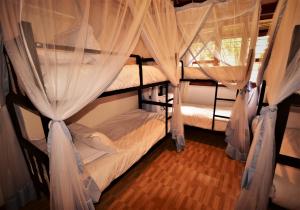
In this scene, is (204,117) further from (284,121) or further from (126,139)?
(284,121)

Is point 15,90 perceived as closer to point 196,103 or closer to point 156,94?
point 156,94

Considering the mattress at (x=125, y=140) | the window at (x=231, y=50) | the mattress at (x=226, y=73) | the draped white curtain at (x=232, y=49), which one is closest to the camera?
the mattress at (x=125, y=140)

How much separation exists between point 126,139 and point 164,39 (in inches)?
56.5

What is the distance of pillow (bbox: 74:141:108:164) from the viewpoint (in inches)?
58.2

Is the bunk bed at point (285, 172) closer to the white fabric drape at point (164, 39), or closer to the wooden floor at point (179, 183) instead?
the wooden floor at point (179, 183)

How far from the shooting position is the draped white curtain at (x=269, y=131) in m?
1.00

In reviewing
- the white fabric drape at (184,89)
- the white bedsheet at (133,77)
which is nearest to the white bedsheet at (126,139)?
the white bedsheet at (133,77)

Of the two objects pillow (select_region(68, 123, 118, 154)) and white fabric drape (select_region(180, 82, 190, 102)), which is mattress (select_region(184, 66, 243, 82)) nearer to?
white fabric drape (select_region(180, 82, 190, 102))

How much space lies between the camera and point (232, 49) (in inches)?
83.5

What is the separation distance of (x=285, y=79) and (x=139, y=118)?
2.16 m

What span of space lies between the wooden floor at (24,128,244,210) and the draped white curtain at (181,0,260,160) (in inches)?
16.9

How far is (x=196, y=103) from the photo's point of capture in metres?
3.62

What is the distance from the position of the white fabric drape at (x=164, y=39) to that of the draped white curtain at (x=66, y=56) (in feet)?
1.16

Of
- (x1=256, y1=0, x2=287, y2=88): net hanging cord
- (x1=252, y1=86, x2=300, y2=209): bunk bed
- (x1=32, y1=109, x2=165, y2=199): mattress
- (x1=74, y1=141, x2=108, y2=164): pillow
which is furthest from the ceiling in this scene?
(x1=74, y1=141, x2=108, y2=164): pillow
